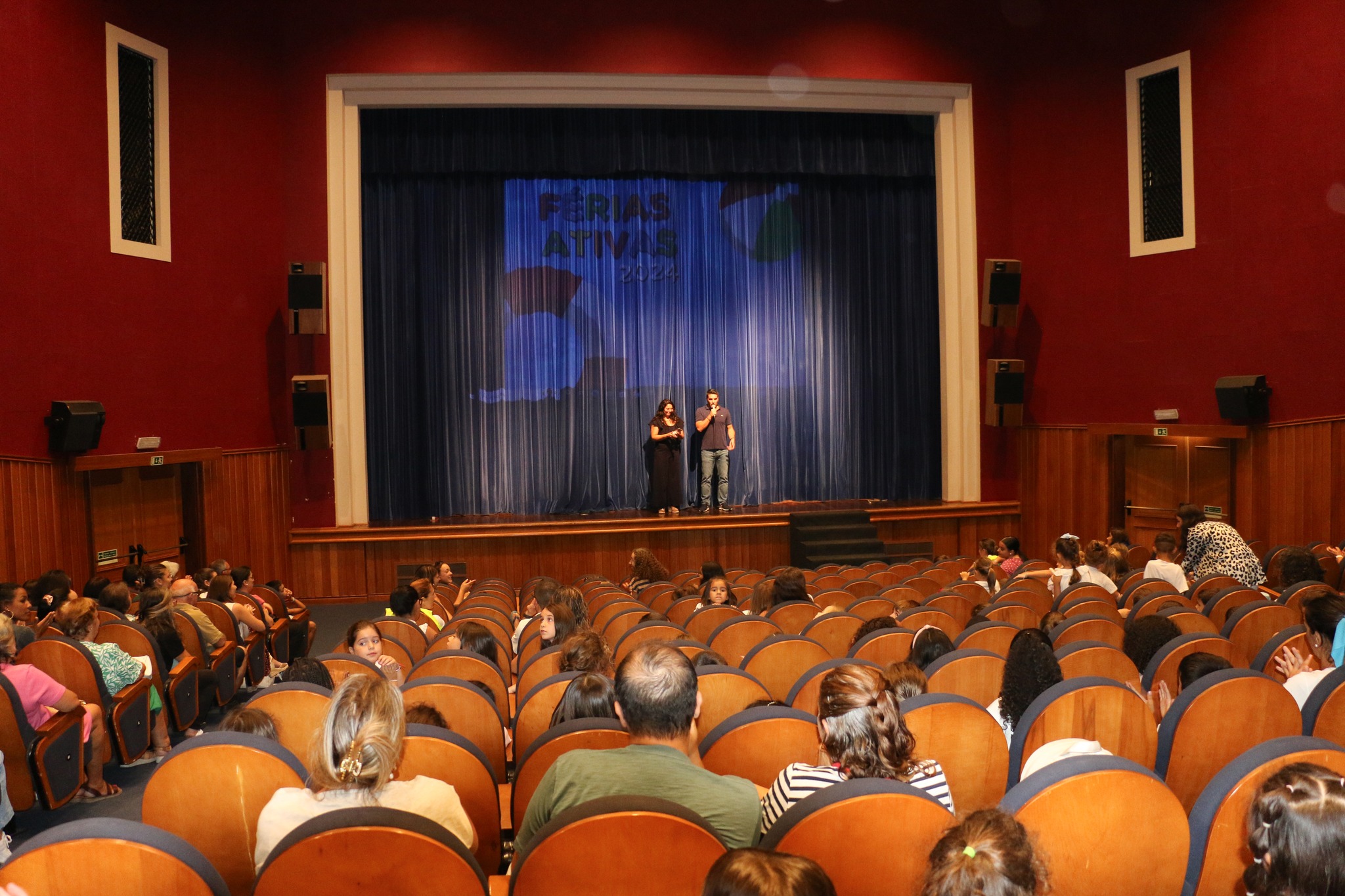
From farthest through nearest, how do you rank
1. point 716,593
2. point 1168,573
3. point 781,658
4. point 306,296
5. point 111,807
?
point 306,296 < point 1168,573 < point 716,593 < point 111,807 < point 781,658

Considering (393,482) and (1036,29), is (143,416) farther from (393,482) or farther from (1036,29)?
(1036,29)

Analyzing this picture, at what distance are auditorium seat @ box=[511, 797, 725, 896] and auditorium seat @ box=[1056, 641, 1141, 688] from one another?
2356 mm

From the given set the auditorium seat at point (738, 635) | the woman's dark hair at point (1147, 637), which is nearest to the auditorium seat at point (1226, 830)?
the woman's dark hair at point (1147, 637)

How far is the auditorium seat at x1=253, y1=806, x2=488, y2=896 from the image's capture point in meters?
1.91

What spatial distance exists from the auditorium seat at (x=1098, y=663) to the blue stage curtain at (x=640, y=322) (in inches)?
435

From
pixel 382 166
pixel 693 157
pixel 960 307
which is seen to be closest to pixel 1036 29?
pixel 960 307

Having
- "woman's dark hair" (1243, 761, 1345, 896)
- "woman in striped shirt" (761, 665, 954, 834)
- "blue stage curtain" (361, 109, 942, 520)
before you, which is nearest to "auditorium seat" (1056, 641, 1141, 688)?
"woman in striped shirt" (761, 665, 954, 834)

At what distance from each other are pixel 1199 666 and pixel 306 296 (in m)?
10.9

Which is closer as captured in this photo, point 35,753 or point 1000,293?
point 35,753

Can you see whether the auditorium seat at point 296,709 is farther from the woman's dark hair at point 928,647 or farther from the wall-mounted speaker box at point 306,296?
the wall-mounted speaker box at point 306,296

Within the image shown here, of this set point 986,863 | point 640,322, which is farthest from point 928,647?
point 640,322

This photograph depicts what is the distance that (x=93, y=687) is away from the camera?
518 centimetres

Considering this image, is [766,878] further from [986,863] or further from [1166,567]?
[1166,567]

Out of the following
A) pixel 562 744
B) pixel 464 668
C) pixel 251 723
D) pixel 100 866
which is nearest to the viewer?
pixel 100 866
